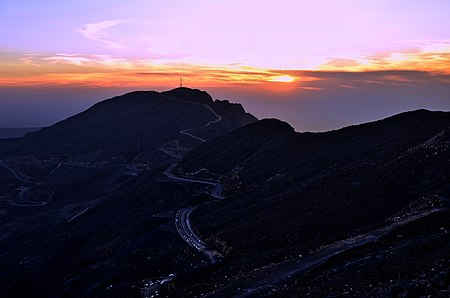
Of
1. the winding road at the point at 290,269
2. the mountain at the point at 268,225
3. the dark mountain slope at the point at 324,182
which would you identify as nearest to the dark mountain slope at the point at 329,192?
the dark mountain slope at the point at 324,182

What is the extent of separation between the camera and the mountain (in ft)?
109

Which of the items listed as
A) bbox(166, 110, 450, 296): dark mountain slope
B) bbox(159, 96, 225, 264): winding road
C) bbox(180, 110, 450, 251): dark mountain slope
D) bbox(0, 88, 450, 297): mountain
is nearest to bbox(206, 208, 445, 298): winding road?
bbox(0, 88, 450, 297): mountain

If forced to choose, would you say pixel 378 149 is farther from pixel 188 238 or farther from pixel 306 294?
pixel 306 294

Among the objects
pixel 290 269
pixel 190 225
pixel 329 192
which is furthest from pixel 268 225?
pixel 290 269

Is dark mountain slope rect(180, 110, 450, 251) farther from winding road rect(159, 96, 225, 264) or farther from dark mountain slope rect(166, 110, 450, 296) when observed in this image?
winding road rect(159, 96, 225, 264)

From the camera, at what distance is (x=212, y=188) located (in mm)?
99000

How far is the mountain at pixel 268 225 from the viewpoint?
33.2 meters

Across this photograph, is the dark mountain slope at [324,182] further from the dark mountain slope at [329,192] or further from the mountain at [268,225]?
the mountain at [268,225]

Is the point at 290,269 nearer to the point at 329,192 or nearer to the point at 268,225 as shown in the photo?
the point at 268,225

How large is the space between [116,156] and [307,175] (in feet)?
386

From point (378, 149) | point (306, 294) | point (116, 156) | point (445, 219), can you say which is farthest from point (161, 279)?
point (116, 156)

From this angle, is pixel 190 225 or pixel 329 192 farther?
pixel 190 225

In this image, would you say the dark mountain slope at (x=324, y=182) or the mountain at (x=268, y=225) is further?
the dark mountain slope at (x=324, y=182)

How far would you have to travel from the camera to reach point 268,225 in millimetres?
58406
